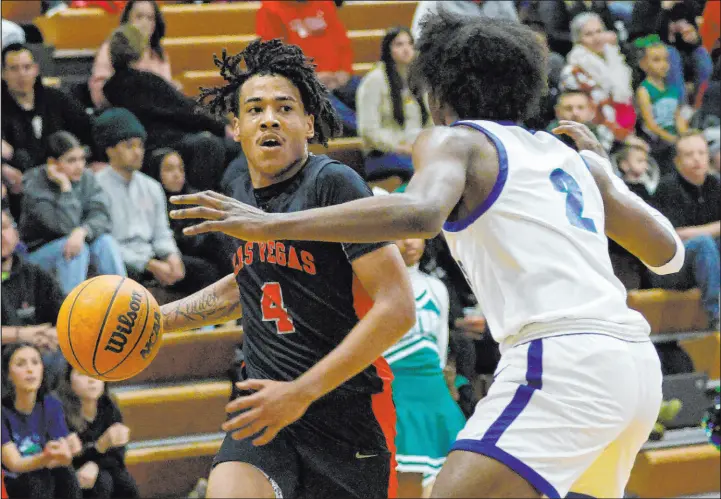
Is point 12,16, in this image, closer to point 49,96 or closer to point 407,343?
point 49,96

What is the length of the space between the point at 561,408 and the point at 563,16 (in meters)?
7.77

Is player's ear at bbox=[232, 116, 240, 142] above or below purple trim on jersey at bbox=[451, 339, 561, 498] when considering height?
above

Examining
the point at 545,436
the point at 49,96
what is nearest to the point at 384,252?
the point at 545,436

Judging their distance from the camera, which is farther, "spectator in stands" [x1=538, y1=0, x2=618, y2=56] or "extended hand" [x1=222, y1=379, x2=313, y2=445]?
"spectator in stands" [x1=538, y1=0, x2=618, y2=56]

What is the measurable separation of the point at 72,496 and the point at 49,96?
2699mm

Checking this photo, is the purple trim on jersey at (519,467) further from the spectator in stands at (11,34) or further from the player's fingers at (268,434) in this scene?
the spectator in stands at (11,34)

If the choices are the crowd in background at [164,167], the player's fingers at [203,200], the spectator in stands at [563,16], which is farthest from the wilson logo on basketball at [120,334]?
the spectator in stands at [563,16]

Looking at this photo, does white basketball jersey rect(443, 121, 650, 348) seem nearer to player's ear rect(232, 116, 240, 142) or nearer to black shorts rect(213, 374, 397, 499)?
black shorts rect(213, 374, 397, 499)

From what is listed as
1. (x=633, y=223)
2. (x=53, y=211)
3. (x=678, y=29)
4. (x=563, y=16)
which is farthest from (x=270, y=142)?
(x=678, y=29)

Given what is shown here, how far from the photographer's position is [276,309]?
3617 mm

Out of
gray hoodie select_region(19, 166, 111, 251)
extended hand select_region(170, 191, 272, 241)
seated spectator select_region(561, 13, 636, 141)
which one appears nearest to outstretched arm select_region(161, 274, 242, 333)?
extended hand select_region(170, 191, 272, 241)

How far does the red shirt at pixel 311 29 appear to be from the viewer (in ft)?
27.4

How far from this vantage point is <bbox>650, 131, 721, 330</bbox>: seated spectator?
8.17 metres

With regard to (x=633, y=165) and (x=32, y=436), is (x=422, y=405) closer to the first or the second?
(x=32, y=436)
